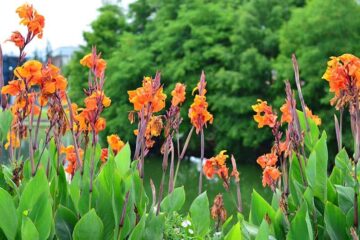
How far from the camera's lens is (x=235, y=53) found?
20.6m

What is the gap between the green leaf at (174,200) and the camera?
2428 mm

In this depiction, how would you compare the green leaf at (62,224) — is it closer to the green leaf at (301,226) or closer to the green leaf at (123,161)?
the green leaf at (123,161)

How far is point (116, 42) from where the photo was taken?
28.2 m

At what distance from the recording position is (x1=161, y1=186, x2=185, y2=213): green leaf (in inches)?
95.6

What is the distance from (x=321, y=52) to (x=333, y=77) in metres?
15.2

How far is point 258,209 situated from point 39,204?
834 mm

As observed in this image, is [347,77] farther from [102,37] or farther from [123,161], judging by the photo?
[102,37]

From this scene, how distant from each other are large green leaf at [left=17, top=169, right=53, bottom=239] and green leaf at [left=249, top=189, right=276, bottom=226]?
778 millimetres

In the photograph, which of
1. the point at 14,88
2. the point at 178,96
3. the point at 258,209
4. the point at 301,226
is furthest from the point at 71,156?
the point at 301,226

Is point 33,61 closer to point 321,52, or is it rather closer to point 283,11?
point 321,52

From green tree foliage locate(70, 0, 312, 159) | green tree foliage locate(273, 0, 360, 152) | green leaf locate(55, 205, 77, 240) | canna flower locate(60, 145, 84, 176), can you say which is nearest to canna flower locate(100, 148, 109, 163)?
canna flower locate(60, 145, 84, 176)

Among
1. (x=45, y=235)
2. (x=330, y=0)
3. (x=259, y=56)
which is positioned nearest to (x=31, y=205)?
(x=45, y=235)

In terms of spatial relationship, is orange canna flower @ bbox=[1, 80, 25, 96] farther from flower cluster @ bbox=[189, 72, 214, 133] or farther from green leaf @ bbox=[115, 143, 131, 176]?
flower cluster @ bbox=[189, 72, 214, 133]

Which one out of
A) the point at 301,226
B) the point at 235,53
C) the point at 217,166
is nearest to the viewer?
the point at 301,226
